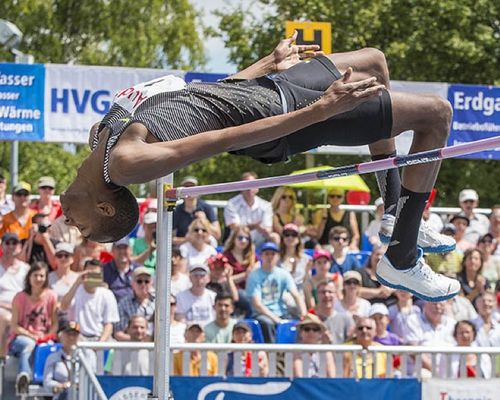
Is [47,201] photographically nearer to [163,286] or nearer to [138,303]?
[138,303]

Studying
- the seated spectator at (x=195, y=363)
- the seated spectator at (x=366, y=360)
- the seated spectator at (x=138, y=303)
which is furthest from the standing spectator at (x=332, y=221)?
the seated spectator at (x=195, y=363)

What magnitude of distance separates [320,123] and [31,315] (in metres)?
4.72

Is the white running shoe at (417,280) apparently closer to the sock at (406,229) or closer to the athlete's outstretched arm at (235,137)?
the sock at (406,229)

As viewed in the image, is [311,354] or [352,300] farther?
[352,300]

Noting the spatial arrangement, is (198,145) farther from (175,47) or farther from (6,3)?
(175,47)

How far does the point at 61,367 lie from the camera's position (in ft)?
29.2

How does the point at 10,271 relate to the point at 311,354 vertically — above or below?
above

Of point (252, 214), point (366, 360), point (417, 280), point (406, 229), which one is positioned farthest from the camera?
point (252, 214)

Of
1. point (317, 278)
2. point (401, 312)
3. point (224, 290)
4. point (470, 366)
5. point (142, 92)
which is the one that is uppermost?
point (142, 92)

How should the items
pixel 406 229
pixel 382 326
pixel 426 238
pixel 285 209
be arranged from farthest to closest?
pixel 285 209 < pixel 382 326 < pixel 426 238 < pixel 406 229

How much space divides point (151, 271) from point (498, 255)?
3.46 metres

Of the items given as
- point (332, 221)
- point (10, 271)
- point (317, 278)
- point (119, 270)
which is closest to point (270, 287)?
point (317, 278)

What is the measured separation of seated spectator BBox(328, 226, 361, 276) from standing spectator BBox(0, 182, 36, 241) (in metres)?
2.67

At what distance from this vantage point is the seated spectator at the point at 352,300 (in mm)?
9828
